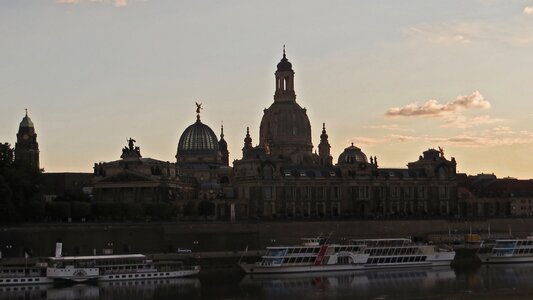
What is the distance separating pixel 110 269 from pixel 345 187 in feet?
174

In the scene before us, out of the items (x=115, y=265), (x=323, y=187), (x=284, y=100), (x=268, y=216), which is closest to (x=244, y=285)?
(x=115, y=265)

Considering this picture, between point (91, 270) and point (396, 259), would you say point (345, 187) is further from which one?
point (91, 270)

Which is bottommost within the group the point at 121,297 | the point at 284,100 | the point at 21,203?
the point at 121,297

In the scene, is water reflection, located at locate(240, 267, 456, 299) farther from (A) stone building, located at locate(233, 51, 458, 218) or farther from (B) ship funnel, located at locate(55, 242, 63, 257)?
(A) stone building, located at locate(233, 51, 458, 218)

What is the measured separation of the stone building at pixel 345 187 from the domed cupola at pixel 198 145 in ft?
60.0

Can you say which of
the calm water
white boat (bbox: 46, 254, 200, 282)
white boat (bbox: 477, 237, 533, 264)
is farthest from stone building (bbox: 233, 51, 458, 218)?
white boat (bbox: 46, 254, 200, 282)

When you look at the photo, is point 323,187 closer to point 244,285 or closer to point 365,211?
point 365,211

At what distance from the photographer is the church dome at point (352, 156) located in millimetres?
142625

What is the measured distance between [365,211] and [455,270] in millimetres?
37436

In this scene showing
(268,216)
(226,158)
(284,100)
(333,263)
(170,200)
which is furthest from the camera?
(226,158)

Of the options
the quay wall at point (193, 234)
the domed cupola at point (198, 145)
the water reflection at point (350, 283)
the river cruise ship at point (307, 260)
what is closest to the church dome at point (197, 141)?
the domed cupola at point (198, 145)

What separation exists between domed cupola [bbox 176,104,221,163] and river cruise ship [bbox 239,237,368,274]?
219 feet

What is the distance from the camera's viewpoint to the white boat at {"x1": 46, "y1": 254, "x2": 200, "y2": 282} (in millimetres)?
91750

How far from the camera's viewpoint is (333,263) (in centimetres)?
10331
